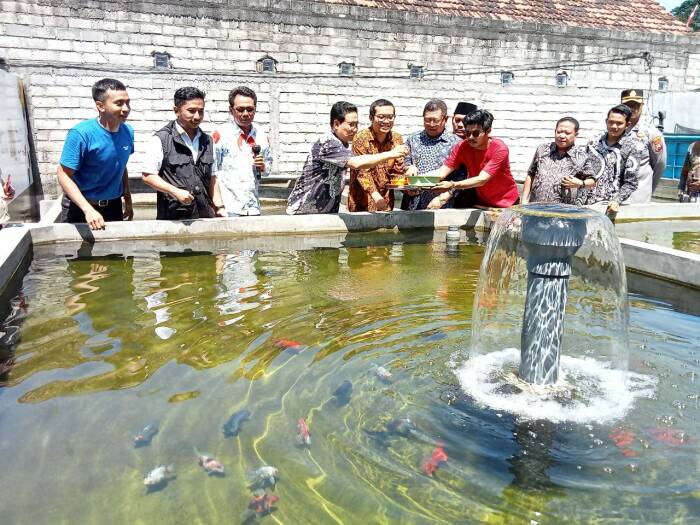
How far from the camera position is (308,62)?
48.5 feet

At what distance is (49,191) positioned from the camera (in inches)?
535

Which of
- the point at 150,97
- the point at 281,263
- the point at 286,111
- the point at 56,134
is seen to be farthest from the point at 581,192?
the point at 56,134

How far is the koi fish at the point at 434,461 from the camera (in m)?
2.45

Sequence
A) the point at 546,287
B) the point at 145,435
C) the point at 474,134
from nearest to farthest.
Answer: the point at 145,435 < the point at 546,287 < the point at 474,134

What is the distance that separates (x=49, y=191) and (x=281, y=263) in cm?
1032

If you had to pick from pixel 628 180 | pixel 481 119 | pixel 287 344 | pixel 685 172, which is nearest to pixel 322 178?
pixel 481 119

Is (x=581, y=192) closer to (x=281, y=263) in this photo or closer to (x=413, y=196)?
(x=413, y=196)

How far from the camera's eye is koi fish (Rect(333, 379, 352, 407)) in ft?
9.95

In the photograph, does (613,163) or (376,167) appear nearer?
(376,167)

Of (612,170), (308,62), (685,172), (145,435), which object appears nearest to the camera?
(145,435)

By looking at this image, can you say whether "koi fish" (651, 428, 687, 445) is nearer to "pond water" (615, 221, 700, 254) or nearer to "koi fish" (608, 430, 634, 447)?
"koi fish" (608, 430, 634, 447)

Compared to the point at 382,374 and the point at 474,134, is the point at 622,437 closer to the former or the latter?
the point at 382,374

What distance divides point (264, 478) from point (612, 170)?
19.2ft

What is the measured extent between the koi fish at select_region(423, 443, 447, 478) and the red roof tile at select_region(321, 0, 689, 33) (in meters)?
14.8
